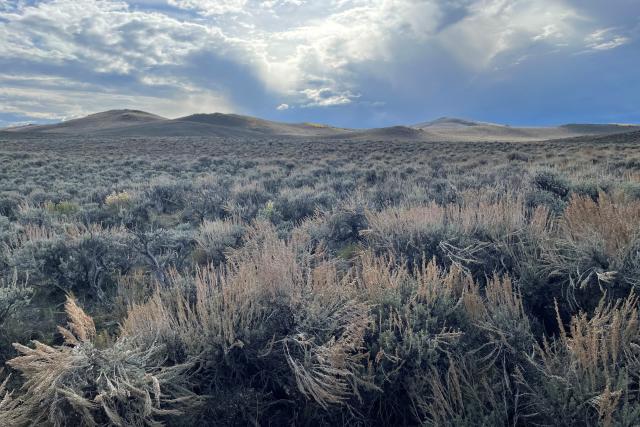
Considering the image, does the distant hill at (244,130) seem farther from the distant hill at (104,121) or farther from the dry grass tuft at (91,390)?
the dry grass tuft at (91,390)

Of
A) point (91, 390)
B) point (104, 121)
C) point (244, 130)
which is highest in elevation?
point (104, 121)

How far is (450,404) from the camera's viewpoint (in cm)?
263

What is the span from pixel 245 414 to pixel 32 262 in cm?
414

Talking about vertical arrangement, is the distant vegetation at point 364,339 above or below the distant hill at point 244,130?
below

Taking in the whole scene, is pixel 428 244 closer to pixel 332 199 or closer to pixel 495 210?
pixel 495 210

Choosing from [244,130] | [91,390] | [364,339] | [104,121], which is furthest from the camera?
[104,121]

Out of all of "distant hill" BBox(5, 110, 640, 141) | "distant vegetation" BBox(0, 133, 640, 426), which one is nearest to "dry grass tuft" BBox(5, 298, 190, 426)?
"distant vegetation" BBox(0, 133, 640, 426)

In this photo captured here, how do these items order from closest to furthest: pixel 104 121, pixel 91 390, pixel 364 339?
pixel 91 390 → pixel 364 339 → pixel 104 121

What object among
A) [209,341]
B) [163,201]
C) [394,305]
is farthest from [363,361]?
[163,201]

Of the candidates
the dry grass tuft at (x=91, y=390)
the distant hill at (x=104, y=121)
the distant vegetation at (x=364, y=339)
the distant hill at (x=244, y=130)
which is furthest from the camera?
the distant hill at (x=104, y=121)

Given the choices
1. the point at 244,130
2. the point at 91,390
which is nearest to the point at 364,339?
the point at 91,390

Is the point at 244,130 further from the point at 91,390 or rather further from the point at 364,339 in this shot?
the point at 91,390

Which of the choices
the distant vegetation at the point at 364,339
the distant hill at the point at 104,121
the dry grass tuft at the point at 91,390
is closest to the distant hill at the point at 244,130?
the distant hill at the point at 104,121

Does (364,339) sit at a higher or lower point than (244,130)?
lower
